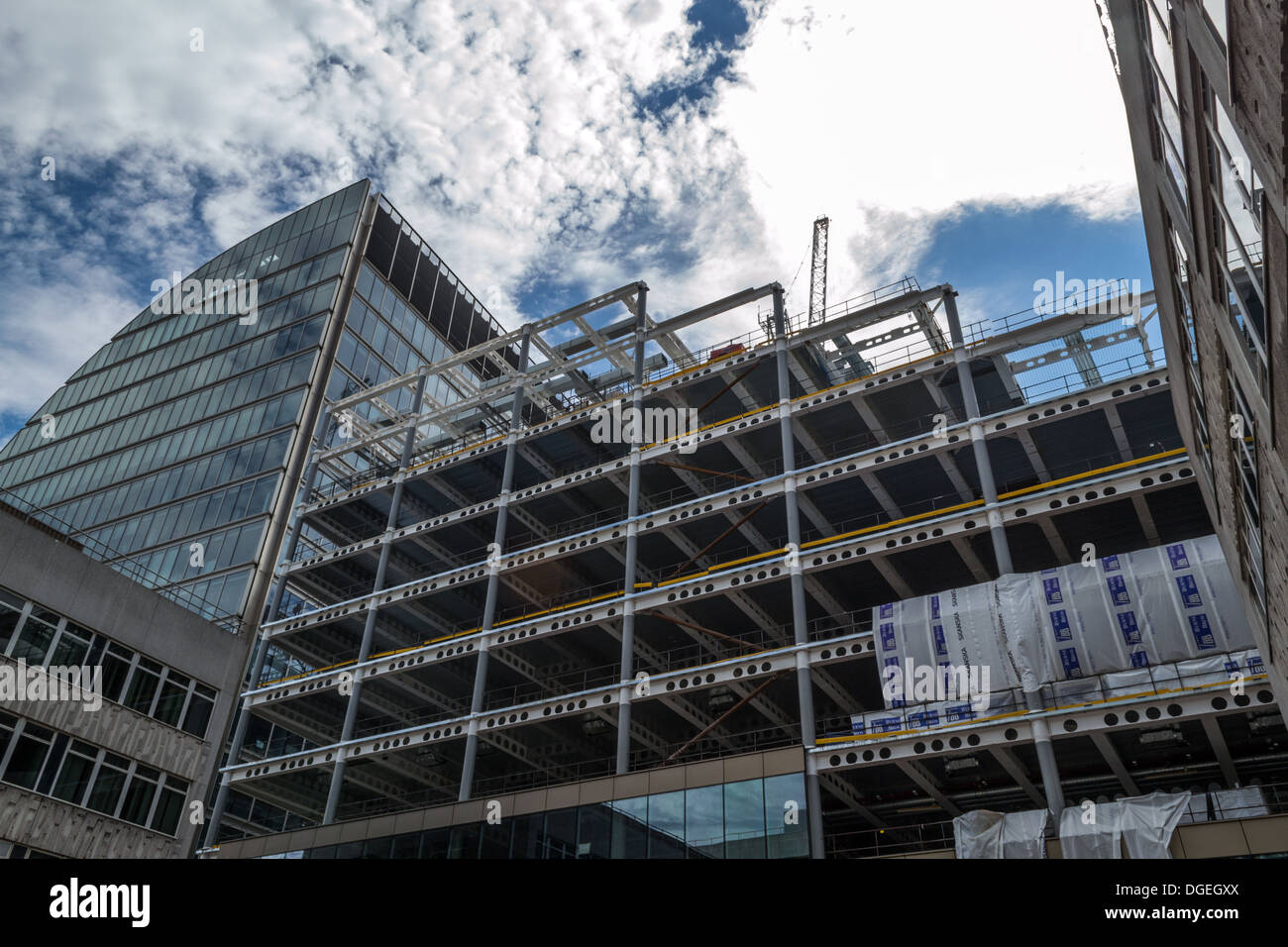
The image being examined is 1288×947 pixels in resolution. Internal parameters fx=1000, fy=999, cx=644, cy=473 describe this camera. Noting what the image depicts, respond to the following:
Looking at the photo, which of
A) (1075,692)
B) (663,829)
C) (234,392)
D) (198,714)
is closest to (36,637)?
(198,714)

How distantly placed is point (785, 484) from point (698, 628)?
6251mm

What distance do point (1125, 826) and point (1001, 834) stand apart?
3164mm

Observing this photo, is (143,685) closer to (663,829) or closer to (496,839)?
(496,839)

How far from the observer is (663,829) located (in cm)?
2994

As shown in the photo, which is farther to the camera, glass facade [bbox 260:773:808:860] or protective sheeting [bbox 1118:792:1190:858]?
glass facade [bbox 260:773:808:860]

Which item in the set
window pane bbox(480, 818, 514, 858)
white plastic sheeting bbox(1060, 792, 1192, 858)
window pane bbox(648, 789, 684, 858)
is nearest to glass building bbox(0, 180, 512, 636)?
window pane bbox(480, 818, 514, 858)

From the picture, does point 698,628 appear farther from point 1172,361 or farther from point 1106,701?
point 1172,361

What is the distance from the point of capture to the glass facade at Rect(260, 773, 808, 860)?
2842 cm

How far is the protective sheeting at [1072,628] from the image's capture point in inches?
1041

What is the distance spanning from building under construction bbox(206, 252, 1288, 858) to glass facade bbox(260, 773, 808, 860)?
0.28ft

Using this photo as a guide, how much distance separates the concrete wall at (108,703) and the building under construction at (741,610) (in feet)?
21.6

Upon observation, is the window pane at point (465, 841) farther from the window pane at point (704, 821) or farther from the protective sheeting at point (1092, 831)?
the protective sheeting at point (1092, 831)

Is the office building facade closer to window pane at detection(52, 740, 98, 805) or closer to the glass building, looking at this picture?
window pane at detection(52, 740, 98, 805)
